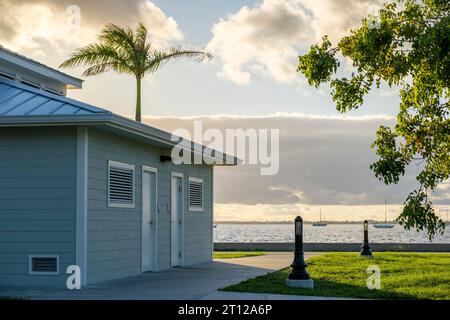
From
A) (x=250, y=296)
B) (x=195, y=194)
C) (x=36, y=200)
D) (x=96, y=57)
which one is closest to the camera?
(x=250, y=296)

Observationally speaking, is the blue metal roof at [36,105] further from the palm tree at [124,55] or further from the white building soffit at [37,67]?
the palm tree at [124,55]

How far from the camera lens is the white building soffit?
19.0 m

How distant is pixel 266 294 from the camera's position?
1411 centimetres

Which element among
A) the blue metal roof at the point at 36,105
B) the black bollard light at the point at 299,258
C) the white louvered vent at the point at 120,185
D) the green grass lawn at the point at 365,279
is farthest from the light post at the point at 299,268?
the blue metal roof at the point at 36,105

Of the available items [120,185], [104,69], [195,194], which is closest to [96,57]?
[104,69]

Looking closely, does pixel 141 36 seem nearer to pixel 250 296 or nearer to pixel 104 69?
pixel 104 69

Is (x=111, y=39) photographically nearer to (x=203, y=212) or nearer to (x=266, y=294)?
(x=203, y=212)

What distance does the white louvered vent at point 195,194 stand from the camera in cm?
2348

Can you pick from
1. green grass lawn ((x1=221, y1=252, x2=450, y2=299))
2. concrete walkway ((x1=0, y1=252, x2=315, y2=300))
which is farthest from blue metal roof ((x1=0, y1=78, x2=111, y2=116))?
green grass lawn ((x1=221, y1=252, x2=450, y2=299))

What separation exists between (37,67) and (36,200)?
5.55 meters

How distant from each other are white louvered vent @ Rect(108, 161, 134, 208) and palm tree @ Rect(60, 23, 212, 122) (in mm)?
10447

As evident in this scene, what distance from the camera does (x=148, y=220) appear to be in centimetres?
1986
